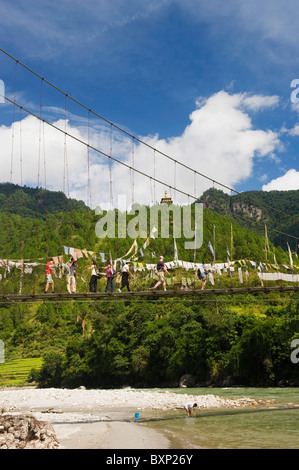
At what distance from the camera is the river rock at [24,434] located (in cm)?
1221

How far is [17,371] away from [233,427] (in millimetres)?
58290

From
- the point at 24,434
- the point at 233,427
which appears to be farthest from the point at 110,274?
the point at 233,427

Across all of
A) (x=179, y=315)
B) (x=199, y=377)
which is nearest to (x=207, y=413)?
(x=199, y=377)

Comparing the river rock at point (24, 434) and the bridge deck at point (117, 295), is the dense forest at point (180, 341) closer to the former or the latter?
the bridge deck at point (117, 295)

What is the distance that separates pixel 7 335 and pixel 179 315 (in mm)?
48322

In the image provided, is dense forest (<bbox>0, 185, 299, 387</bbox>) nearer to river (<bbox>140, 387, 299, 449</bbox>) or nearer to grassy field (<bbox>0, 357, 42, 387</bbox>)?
grassy field (<bbox>0, 357, 42, 387</bbox>)

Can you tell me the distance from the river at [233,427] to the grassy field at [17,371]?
4345cm

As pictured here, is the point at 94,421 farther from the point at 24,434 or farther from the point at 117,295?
the point at 24,434

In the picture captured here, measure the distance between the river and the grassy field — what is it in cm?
4345

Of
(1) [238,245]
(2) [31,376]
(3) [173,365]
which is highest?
(1) [238,245]

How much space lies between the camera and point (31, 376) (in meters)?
62.7

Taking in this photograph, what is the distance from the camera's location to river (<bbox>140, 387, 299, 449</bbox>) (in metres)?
14.7
